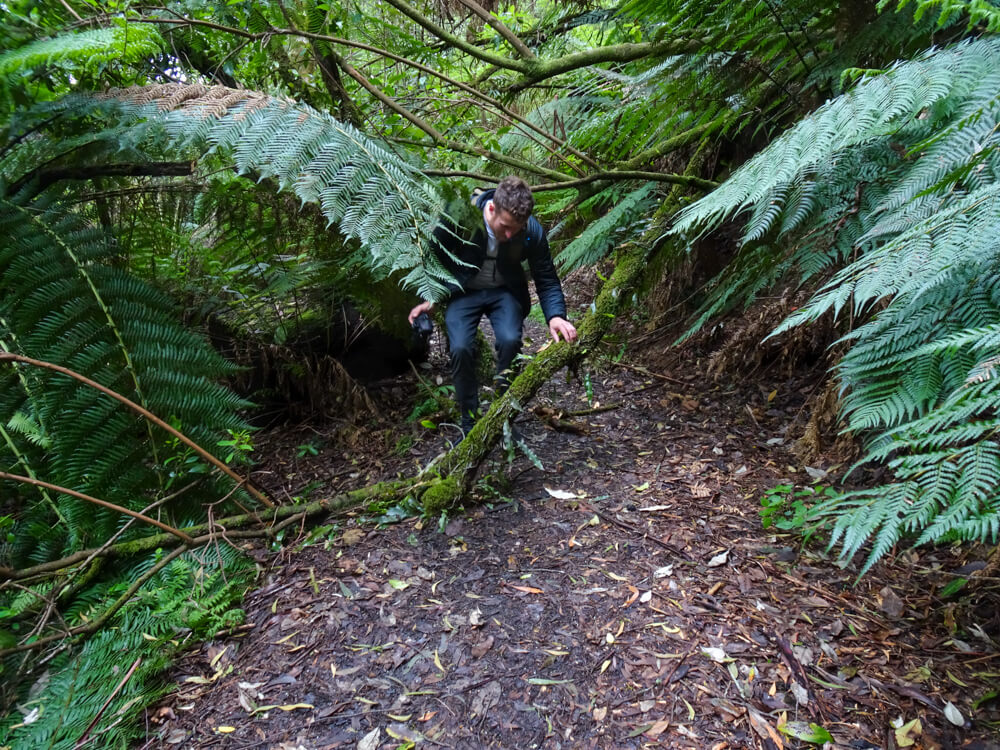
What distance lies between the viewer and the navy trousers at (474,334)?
2.90m

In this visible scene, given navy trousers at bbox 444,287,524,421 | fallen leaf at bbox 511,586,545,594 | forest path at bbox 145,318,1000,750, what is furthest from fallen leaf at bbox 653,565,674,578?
navy trousers at bbox 444,287,524,421

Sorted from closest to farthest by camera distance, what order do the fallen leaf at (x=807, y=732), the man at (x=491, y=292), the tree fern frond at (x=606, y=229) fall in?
the fallen leaf at (x=807, y=732), the man at (x=491, y=292), the tree fern frond at (x=606, y=229)

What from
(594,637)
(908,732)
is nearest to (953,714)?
(908,732)

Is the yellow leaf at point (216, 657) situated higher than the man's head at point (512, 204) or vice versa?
the man's head at point (512, 204)

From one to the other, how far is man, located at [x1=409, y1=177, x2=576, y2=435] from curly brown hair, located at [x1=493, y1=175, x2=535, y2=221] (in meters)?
0.17

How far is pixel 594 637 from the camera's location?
1802 mm

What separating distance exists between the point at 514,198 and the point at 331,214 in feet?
3.47

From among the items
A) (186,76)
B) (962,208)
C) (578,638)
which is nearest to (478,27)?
(186,76)

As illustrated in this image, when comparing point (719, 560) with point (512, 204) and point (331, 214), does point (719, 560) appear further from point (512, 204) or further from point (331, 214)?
point (331, 214)

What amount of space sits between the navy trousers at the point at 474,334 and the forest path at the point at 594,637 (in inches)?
20.2

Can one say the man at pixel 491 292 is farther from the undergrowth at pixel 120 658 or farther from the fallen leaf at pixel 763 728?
the fallen leaf at pixel 763 728

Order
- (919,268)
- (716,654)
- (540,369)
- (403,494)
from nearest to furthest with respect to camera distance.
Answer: (919,268) < (716,654) < (403,494) < (540,369)

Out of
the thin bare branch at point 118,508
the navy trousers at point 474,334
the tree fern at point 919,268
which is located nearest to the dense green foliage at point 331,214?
the tree fern at point 919,268

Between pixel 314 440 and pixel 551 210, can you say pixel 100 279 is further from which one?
pixel 551 210
